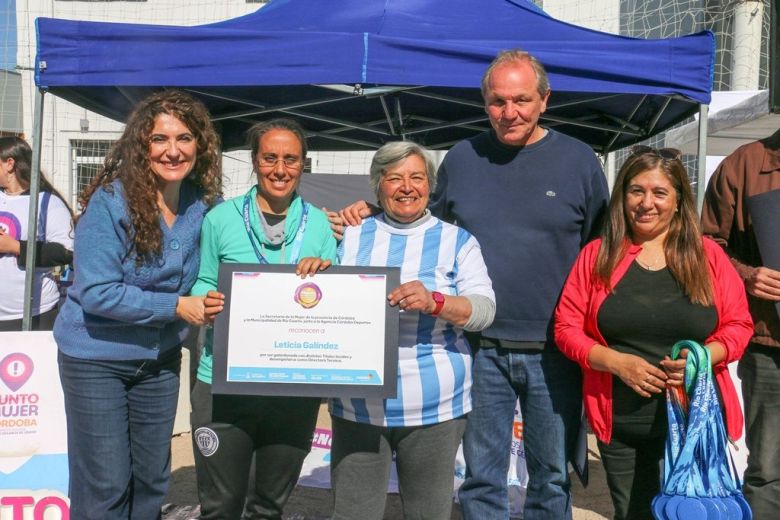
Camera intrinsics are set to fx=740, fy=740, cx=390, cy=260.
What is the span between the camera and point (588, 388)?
8.78ft

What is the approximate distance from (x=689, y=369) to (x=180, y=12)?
948cm

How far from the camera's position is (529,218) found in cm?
274

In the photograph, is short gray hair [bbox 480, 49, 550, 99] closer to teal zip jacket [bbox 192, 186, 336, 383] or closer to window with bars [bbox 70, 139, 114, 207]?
teal zip jacket [bbox 192, 186, 336, 383]

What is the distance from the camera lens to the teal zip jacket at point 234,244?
8.41 feet

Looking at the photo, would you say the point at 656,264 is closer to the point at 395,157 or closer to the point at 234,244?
the point at 395,157

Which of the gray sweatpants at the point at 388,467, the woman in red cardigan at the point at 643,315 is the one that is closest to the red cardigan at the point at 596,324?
the woman in red cardigan at the point at 643,315

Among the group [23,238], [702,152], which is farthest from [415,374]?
[23,238]

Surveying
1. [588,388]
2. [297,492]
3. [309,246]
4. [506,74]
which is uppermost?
[506,74]

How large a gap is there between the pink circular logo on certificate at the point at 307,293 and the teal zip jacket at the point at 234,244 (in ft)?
0.53

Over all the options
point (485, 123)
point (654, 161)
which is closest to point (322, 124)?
point (485, 123)

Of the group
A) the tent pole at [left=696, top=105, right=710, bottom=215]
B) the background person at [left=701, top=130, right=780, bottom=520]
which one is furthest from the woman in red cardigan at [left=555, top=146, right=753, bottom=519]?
the tent pole at [left=696, top=105, right=710, bottom=215]

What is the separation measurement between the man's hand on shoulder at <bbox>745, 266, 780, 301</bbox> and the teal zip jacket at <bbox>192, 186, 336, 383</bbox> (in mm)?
1593

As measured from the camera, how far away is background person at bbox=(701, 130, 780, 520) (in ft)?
9.48

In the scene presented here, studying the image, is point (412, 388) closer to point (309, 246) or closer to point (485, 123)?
point (309, 246)
